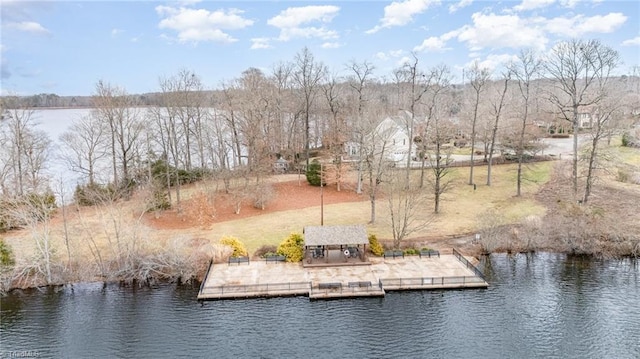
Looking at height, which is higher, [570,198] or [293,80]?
[293,80]

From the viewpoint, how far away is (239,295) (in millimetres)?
32812

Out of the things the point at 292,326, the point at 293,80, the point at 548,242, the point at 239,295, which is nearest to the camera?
the point at 292,326

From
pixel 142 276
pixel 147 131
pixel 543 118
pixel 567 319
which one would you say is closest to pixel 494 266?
pixel 567 319

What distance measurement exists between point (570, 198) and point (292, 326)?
121 ft

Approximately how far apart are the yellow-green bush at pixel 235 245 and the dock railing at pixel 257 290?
578 centimetres

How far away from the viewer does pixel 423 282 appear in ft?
111

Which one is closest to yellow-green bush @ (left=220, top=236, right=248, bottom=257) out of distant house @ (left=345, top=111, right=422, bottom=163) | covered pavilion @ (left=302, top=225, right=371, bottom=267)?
covered pavilion @ (left=302, top=225, right=371, bottom=267)

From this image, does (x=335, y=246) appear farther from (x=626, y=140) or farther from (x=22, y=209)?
(x=626, y=140)

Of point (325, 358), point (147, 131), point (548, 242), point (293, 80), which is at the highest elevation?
point (293, 80)

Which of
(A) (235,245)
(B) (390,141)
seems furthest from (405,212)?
(B) (390,141)

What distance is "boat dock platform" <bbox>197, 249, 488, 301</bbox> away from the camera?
32938mm

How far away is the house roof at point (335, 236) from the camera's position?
3719 centimetres

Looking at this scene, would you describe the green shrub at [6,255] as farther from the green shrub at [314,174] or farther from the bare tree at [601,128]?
the bare tree at [601,128]

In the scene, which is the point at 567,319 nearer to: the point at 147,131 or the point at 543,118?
the point at 147,131
